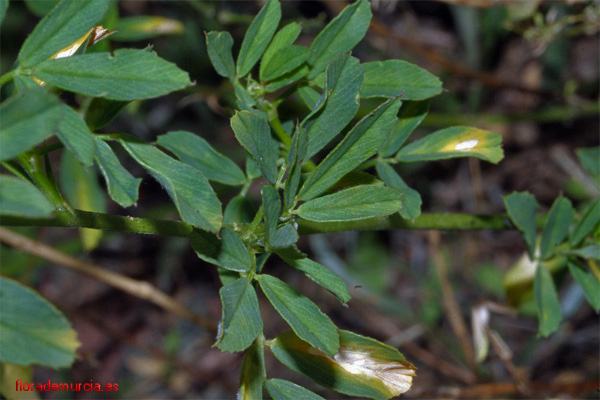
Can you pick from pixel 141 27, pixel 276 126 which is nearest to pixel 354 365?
pixel 276 126

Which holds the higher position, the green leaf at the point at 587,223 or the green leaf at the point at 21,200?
the green leaf at the point at 21,200

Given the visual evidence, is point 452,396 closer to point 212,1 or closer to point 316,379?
point 316,379

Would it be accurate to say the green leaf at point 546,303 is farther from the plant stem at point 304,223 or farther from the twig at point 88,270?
the twig at point 88,270

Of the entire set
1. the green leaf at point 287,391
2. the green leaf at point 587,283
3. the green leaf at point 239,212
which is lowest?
the green leaf at point 587,283

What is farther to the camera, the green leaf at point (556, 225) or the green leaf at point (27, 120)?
the green leaf at point (556, 225)

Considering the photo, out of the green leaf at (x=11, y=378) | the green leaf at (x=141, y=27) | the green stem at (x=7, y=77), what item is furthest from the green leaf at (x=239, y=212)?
the green leaf at (x=141, y=27)

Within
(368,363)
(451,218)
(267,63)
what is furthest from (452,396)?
(267,63)

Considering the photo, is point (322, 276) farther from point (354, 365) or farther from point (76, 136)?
point (76, 136)

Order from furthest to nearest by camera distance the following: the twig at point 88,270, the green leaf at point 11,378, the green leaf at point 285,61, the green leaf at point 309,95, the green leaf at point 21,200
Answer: the twig at point 88,270, the green leaf at point 11,378, the green leaf at point 309,95, the green leaf at point 285,61, the green leaf at point 21,200
